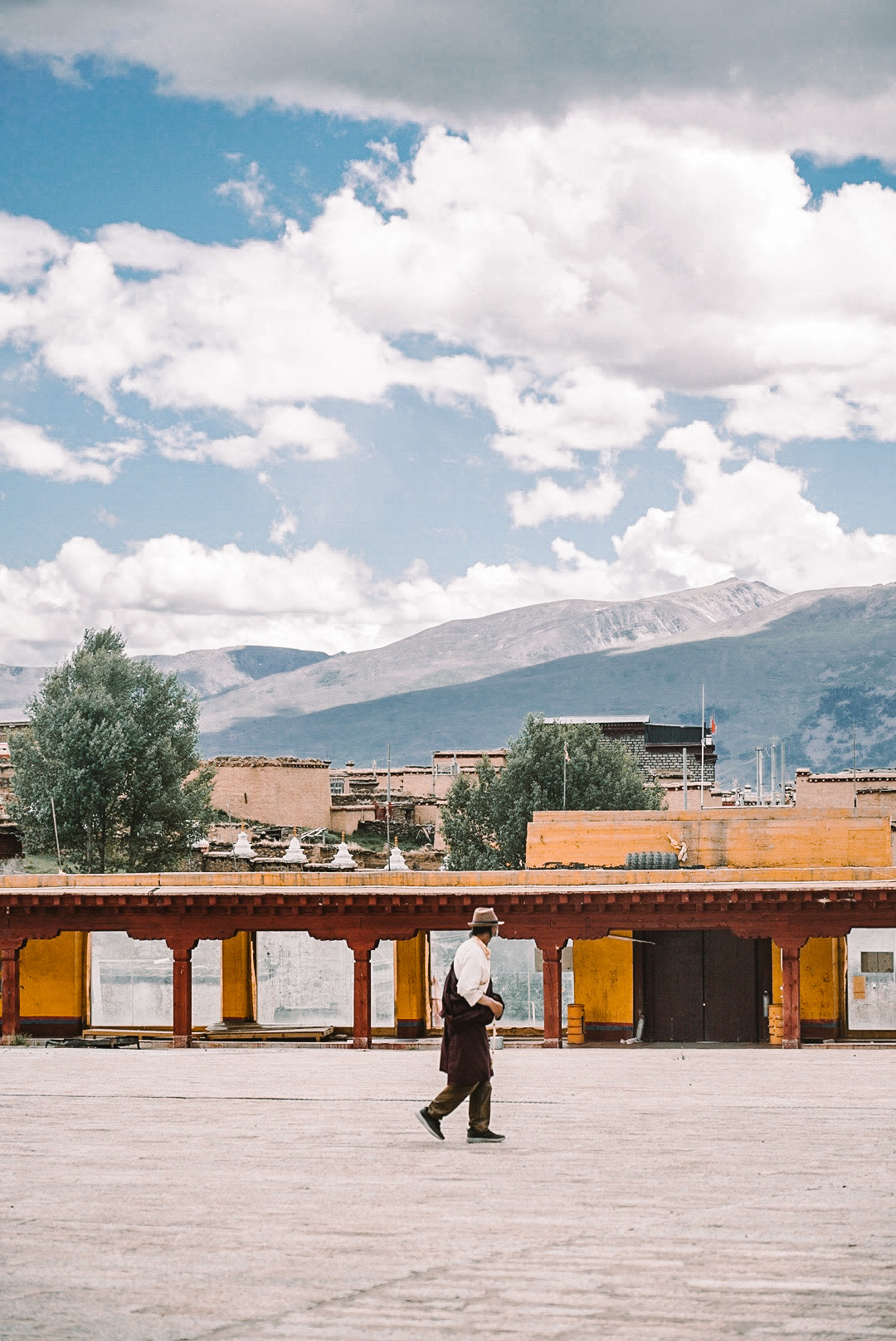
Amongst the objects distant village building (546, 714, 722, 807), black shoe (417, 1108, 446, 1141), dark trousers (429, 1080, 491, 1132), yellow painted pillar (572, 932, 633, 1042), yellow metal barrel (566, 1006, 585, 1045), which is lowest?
yellow metal barrel (566, 1006, 585, 1045)

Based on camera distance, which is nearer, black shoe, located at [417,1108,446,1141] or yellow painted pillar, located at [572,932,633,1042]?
black shoe, located at [417,1108,446,1141]

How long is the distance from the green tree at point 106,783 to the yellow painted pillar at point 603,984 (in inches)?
1395

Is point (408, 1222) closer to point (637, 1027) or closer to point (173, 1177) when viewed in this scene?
point (173, 1177)

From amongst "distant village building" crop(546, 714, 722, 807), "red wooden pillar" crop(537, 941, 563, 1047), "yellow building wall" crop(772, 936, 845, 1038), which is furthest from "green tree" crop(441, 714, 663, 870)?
"red wooden pillar" crop(537, 941, 563, 1047)

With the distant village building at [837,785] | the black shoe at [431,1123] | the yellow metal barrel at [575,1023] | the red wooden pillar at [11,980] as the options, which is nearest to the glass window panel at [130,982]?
the red wooden pillar at [11,980]

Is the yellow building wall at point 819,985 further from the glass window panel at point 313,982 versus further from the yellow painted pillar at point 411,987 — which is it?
the glass window panel at point 313,982

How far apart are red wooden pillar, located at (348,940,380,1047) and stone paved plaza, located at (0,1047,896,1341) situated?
44.1 ft

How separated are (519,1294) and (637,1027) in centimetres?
2329

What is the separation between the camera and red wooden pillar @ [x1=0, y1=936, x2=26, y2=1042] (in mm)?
28375

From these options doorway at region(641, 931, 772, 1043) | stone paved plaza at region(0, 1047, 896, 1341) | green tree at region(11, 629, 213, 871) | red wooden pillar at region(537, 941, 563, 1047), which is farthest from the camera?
green tree at region(11, 629, 213, 871)

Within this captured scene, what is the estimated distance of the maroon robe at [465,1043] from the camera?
10.3 metres

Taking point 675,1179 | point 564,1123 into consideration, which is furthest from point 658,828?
point 675,1179

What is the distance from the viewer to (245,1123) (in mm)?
11922

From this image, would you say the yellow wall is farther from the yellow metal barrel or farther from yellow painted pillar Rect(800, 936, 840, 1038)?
the yellow metal barrel
